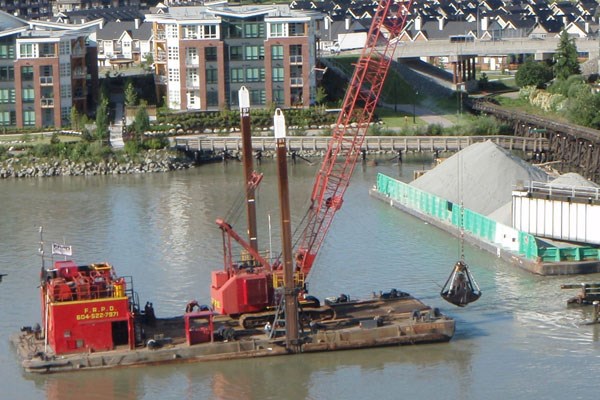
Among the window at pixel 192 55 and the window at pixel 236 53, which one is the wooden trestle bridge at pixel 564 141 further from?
the window at pixel 192 55

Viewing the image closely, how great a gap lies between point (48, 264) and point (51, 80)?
21.3m

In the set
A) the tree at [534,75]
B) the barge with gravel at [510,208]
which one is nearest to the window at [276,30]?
the tree at [534,75]

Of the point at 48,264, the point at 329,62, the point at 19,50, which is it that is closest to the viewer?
the point at 48,264

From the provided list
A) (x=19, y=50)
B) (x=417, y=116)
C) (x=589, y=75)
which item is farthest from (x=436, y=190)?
(x=589, y=75)

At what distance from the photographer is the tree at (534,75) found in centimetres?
5675

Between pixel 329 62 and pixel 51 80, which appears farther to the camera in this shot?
pixel 329 62

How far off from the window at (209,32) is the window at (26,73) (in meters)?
6.02

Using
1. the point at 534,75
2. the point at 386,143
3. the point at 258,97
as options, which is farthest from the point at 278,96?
the point at 534,75

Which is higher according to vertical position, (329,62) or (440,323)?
(329,62)

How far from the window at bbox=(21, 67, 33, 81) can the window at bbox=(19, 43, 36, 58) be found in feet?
1.47

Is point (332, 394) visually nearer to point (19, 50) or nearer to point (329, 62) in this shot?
point (19, 50)

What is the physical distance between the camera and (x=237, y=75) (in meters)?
50.4

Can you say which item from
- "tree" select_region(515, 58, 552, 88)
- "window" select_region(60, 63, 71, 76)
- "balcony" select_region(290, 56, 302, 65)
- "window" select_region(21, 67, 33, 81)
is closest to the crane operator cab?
"balcony" select_region(290, 56, 302, 65)

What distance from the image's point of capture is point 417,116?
5047 centimetres
